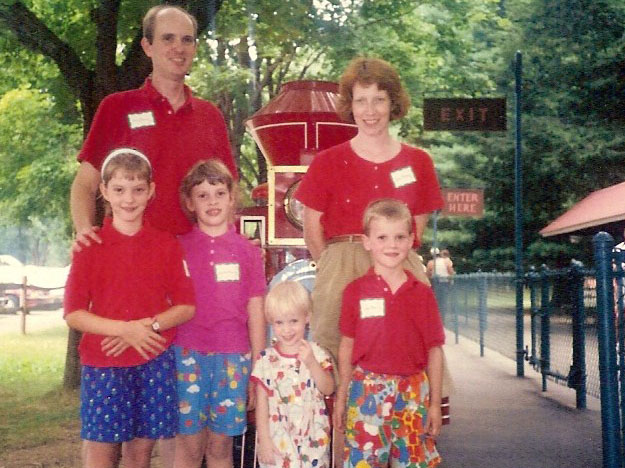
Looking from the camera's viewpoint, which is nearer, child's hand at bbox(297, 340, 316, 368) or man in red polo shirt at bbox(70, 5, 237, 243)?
child's hand at bbox(297, 340, 316, 368)

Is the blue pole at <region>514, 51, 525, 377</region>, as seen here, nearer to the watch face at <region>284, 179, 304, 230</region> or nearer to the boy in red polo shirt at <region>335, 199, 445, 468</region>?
the watch face at <region>284, 179, 304, 230</region>

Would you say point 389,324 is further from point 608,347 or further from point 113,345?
point 608,347

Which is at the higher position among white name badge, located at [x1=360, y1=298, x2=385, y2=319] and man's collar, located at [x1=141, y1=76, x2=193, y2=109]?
man's collar, located at [x1=141, y1=76, x2=193, y2=109]

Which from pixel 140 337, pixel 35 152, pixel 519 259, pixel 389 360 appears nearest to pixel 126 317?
pixel 140 337

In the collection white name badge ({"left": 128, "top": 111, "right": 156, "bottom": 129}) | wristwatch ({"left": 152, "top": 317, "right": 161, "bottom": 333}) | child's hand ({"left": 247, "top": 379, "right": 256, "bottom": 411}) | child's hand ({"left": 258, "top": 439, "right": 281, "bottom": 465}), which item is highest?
white name badge ({"left": 128, "top": 111, "right": 156, "bottom": 129})

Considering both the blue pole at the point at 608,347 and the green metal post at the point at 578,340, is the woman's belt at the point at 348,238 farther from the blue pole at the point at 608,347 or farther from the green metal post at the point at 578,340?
the green metal post at the point at 578,340

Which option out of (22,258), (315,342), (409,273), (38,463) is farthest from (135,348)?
(22,258)

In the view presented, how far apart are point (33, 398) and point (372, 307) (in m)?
7.74

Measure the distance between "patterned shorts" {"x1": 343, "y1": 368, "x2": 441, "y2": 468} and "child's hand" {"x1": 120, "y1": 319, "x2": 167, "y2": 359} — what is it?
93 cm

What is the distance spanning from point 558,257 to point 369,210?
22.3 metres

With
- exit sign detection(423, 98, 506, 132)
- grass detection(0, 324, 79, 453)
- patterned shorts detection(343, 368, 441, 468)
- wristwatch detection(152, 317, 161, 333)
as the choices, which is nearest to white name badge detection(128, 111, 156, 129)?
wristwatch detection(152, 317, 161, 333)

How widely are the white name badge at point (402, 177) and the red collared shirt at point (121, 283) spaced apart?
1.08 m

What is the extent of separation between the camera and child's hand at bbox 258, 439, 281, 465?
3846 mm

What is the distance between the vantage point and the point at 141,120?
4090 millimetres
